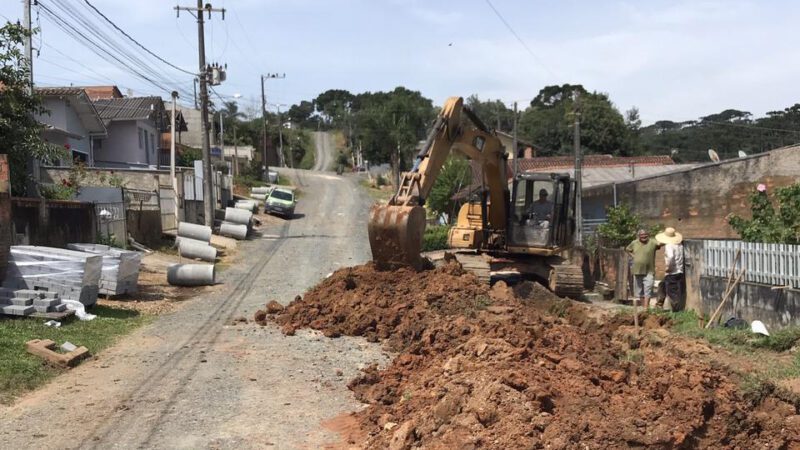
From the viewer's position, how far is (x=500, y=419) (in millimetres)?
6230

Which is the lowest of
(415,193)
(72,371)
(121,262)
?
(72,371)

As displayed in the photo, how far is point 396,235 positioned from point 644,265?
5066 millimetres

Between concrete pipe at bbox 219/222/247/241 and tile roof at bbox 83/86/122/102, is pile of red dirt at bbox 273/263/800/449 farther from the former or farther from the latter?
tile roof at bbox 83/86/122/102

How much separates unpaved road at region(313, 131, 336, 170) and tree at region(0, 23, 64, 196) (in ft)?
285

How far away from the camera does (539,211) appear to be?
1692 cm

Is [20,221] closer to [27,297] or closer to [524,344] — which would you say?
[27,297]

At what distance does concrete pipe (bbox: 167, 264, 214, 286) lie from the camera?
64.7ft

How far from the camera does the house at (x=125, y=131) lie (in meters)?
41.3

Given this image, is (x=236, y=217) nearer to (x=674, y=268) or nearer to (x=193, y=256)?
(x=193, y=256)

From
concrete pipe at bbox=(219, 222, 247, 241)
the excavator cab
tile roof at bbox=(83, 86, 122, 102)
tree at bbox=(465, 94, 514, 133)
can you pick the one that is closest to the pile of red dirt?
the excavator cab

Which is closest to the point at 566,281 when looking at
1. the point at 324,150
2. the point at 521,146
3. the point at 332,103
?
the point at 521,146

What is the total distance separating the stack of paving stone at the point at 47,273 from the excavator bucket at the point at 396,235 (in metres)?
5.29

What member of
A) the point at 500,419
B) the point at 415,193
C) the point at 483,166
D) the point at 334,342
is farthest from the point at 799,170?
the point at 500,419

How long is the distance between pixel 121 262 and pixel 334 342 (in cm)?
665
